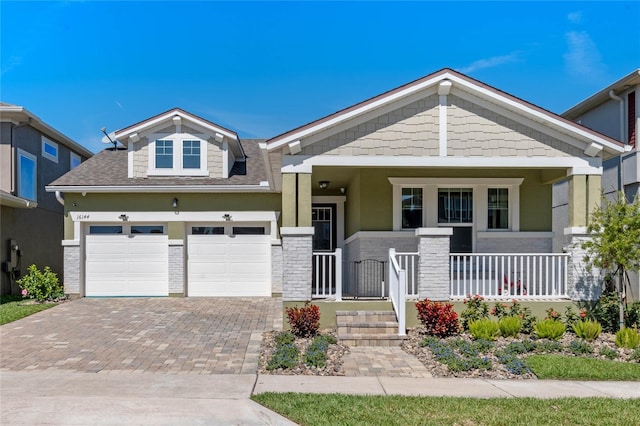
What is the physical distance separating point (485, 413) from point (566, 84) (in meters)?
15.2

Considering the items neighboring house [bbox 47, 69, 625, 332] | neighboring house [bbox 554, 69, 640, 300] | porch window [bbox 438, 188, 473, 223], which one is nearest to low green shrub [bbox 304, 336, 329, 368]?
neighboring house [bbox 47, 69, 625, 332]

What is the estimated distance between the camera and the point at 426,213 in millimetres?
12711

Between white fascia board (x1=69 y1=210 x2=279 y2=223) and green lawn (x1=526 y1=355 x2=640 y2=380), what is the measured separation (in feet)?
31.7

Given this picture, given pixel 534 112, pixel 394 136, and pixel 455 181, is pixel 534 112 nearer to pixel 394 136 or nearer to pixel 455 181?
pixel 455 181

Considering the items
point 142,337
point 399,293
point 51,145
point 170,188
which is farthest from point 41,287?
point 399,293

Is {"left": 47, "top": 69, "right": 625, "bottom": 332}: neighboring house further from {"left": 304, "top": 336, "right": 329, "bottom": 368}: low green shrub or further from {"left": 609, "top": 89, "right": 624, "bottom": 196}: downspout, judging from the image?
{"left": 609, "top": 89, "right": 624, "bottom": 196}: downspout

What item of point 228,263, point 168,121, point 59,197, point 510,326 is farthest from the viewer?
point 168,121

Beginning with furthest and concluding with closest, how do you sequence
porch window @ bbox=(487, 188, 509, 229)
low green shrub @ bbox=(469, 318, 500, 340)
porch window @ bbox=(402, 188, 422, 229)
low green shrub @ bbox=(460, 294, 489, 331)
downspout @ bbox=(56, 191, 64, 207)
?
downspout @ bbox=(56, 191, 64, 207)
porch window @ bbox=(487, 188, 509, 229)
porch window @ bbox=(402, 188, 422, 229)
low green shrub @ bbox=(460, 294, 489, 331)
low green shrub @ bbox=(469, 318, 500, 340)

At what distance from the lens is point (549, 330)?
31.4ft

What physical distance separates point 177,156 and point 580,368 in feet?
43.0

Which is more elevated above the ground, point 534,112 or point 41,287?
point 534,112

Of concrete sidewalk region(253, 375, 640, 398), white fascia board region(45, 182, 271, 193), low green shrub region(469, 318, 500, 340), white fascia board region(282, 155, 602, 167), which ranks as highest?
white fascia board region(282, 155, 602, 167)

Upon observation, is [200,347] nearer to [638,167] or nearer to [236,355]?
[236,355]

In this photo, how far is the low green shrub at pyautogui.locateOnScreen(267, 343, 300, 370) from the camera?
7.89 metres
